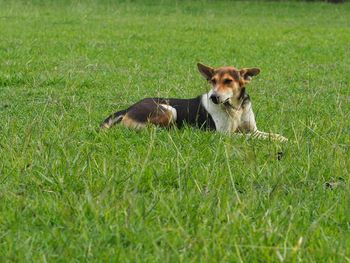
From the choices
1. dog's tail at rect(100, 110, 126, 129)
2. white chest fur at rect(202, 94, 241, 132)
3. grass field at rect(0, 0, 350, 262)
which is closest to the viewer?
grass field at rect(0, 0, 350, 262)

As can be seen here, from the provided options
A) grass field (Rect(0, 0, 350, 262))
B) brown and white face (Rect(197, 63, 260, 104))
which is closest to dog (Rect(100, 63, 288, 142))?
brown and white face (Rect(197, 63, 260, 104))

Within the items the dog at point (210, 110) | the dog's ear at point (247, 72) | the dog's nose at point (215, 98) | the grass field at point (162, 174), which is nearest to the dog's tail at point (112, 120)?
the dog at point (210, 110)

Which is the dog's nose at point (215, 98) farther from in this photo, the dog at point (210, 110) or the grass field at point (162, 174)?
the grass field at point (162, 174)

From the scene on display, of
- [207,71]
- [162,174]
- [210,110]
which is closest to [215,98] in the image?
[210,110]

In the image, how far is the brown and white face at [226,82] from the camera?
6926 millimetres

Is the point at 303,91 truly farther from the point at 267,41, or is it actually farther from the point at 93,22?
the point at 93,22

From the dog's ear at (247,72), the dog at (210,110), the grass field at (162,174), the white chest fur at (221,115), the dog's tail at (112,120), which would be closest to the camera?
the grass field at (162,174)

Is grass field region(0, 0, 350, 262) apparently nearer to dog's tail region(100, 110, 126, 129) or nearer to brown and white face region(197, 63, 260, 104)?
dog's tail region(100, 110, 126, 129)

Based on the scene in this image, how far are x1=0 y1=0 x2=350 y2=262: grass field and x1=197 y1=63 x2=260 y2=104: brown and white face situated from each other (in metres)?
0.43

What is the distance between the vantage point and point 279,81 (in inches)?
419

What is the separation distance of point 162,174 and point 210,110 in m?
2.59

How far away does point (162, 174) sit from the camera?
455cm

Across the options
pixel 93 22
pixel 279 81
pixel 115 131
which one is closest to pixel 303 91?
pixel 279 81

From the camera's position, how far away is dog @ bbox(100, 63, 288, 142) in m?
6.70
